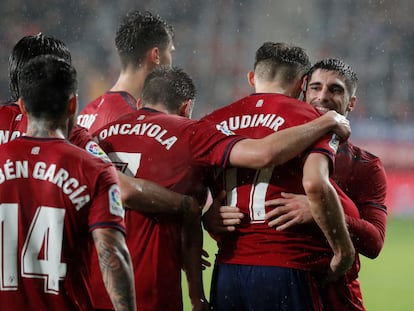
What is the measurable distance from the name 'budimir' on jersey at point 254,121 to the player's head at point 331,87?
603 millimetres

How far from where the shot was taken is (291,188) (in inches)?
152

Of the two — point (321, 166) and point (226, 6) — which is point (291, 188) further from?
point (226, 6)

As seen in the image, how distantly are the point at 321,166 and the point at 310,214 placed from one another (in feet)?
0.82

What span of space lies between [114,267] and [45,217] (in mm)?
299

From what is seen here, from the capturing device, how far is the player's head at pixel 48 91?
121 inches

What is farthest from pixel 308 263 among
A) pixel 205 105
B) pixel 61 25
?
pixel 61 25

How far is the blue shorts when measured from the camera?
12.4 ft

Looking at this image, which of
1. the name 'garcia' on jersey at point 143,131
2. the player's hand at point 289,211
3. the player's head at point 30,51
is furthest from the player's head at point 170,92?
the player's hand at point 289,211

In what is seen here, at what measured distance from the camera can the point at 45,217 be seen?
9.75 ft

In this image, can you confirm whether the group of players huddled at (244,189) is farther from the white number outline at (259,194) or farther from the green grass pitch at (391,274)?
the green grass pitch at (391,274)

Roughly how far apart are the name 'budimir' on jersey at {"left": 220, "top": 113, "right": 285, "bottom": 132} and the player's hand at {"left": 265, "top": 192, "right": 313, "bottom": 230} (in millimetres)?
318

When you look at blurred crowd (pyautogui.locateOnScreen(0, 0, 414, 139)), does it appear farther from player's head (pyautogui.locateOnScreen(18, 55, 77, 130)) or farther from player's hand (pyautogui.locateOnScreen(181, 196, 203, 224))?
player's head (pyautogui.locateOnScreen(18, 55, 77, 130))

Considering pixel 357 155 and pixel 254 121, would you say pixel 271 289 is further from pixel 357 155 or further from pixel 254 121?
pixel 357 155

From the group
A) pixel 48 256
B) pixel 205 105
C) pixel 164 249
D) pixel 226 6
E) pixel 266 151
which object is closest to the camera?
pixel 48 256
